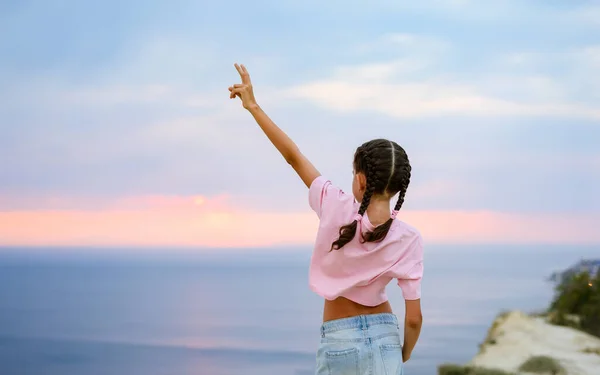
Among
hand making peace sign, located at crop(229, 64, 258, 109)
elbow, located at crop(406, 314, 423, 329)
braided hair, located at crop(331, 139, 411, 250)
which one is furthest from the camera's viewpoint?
hand making peace sign, located at crop(229, 64, 258, 109)

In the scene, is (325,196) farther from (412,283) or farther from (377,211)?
(412,283)

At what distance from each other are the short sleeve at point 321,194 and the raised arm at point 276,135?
0.05 m

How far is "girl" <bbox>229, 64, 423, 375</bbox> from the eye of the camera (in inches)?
97.3

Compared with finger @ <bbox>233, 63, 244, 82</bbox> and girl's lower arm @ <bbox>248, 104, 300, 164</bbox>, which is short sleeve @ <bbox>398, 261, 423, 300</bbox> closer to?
girl's lower arm @ <bbox>248, 104, 300, 164</bbox>

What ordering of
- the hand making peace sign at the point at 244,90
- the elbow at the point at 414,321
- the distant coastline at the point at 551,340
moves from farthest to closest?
the distant coastline at the point at 551,340 → the hand making peace sign at the point at 244,90 → the elbow at the point at 414,321

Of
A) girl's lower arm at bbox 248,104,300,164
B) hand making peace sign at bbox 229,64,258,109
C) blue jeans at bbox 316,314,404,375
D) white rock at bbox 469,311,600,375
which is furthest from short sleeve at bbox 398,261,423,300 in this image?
white rock at bbox 469,311,600,375

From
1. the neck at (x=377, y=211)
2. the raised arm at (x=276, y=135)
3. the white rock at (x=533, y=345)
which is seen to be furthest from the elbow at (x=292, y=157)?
the white rock at (x=533, y=345)

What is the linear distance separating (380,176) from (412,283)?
1.31ft

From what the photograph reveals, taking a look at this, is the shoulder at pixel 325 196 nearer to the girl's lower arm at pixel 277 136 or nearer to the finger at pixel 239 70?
the girl's lower arm at pixel 277 136

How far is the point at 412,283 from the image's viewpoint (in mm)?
2541

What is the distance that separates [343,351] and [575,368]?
23.8 feet

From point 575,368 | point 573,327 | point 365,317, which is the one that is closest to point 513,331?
point 573,327

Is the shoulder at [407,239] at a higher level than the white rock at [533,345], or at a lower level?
lower

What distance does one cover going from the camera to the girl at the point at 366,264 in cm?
247
